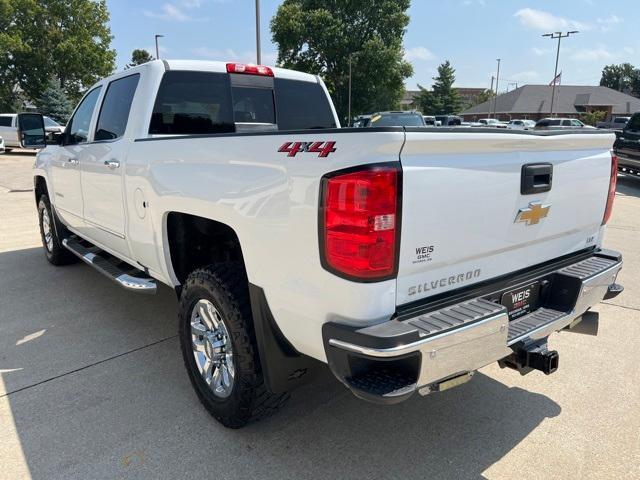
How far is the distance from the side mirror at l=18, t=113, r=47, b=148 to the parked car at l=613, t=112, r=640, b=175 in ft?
44.1

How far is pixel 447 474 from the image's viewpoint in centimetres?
246

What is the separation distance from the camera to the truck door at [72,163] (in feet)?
15.0

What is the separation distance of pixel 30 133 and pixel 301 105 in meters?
2.94

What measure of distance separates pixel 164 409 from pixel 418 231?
1958 millimetres

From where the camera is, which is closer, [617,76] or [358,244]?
[358,244]

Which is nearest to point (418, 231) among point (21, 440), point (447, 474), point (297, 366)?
point (297, 366)

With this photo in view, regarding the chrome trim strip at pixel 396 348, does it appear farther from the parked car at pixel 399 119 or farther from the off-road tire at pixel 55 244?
the parked car at pixel 399 119

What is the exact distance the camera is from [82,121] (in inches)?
191

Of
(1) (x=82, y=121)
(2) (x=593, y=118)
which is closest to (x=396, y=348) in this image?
(1) (x=82, y=121)

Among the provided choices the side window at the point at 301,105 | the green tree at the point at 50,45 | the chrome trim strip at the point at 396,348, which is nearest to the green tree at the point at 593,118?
the green tree at the point at 50,45

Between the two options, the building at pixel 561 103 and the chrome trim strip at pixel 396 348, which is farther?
the building at pixel 561 103

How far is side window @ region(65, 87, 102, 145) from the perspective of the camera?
4.62 metres

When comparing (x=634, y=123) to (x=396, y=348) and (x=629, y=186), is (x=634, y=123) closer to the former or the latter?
(x=629, y=186)

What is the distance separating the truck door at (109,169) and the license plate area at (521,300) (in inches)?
105
